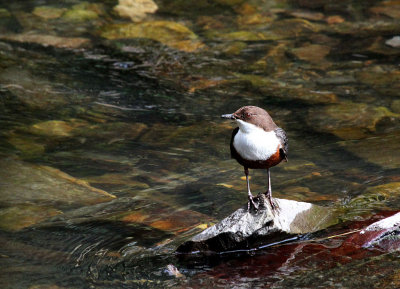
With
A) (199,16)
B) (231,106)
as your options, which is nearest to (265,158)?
(231,106)

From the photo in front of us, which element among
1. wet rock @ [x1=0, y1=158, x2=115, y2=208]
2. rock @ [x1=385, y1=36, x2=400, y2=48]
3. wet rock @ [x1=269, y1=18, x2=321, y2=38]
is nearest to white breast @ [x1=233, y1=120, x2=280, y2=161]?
wet rock @ [x1=0, y1=158, x2=115, y2=208]

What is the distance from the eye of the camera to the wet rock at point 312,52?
10594mm

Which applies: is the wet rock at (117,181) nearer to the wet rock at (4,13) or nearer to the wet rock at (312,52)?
the wet rock at (312,52)

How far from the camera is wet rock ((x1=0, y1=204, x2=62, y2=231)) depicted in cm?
536

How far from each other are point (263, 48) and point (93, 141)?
184 inches

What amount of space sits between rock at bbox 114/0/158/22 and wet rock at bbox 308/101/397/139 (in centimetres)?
536

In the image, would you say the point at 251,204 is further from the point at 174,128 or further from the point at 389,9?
the point at 389,9

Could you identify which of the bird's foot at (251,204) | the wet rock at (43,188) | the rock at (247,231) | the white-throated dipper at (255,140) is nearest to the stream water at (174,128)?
the wet rock at (43,188)

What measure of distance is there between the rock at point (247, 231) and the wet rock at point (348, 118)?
10.2 feet

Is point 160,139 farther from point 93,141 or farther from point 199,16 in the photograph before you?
point 199,16

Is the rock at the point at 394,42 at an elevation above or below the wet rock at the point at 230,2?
below

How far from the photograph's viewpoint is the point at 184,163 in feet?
23.0

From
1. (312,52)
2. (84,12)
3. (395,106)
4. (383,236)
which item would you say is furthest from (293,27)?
(383,236)

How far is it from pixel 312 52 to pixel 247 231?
22.4 ft
